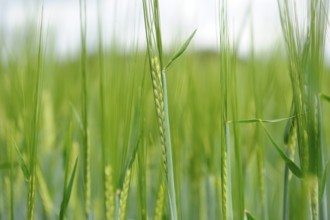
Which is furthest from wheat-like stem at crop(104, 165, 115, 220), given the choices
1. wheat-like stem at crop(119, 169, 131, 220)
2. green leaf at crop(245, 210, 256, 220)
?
green leaf at crop(245, 210, 256, 220)

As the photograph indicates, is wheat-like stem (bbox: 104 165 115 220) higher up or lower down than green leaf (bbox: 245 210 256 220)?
higher up

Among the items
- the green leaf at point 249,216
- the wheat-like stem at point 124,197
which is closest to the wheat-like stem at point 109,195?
the wheat-like stem at point 124,197

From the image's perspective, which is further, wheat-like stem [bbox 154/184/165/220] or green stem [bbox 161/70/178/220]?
wheat-like stem [bbox 154/184/165/220]

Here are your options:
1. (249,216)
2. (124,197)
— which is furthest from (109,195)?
(249,216)

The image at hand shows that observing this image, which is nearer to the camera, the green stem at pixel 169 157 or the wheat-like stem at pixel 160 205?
the green stem at pixel 169 157

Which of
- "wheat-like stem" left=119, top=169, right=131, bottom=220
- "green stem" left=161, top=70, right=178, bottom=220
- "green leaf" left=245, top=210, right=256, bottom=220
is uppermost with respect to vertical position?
"green stem" left=161, top=70, right=178, bottom=220

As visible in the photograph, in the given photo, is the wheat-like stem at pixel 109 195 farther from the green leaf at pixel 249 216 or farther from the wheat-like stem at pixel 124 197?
the green leaf at pixel 249 216

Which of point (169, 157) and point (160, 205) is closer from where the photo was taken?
point (169, 157)

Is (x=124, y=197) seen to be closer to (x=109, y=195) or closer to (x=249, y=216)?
(x=109, y=195)

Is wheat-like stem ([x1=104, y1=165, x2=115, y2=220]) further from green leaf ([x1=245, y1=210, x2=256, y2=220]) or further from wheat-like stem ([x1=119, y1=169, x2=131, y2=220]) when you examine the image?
green leaf ([x1=245, y1=210, x2=256, y2=220])

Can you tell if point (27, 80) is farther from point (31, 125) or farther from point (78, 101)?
point (78, 101)

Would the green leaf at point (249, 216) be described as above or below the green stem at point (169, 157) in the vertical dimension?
below

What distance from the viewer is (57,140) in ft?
4.28

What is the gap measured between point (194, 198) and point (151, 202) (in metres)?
0.22
